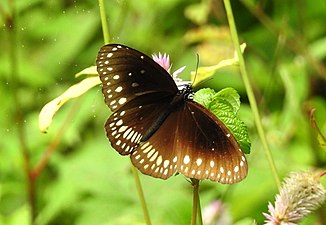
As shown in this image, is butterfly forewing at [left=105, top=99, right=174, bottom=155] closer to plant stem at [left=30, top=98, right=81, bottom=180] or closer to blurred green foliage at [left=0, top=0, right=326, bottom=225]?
blurred green foliage at [left=0, top=0, right=326, bottom=225]

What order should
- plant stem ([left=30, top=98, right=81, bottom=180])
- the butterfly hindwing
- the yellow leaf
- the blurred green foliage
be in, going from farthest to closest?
the blurred green foliage, plant stem ([left=30, top=98, right=81, bottom=180]), the yellow leaf, the butterfly hindwing

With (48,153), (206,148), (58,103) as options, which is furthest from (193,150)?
(48,153)

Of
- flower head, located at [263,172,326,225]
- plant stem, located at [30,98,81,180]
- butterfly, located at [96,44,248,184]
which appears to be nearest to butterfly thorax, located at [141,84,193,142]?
butterfly, located at [96,44,248,184]

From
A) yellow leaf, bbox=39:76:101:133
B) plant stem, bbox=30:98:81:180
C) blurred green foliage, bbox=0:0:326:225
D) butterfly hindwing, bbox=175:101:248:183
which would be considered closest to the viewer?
butterfly hindwing, bbox=175:101:248:183

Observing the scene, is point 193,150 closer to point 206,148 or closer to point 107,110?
point 206,148

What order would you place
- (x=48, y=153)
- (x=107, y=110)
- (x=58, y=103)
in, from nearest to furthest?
(x=58, y=103) < (x=48, y=153) < (x=107, y=110)

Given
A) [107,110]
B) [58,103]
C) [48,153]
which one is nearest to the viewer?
[58,103]

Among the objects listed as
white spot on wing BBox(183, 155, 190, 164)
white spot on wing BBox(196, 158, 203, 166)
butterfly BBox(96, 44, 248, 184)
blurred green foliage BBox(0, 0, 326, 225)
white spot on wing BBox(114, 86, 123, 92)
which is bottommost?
blurred green foliage BBox(0, 0, 326, 225)

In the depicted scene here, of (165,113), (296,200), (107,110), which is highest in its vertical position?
(165,113)
